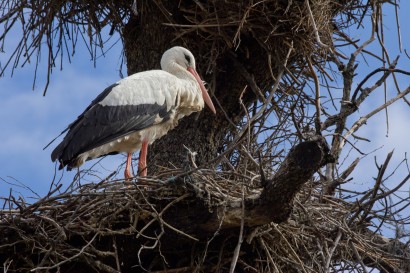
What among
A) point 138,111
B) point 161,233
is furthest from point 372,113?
point 161,233

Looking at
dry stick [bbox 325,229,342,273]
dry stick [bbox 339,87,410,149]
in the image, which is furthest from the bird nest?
dry stick [bbox 339,87,410,149]

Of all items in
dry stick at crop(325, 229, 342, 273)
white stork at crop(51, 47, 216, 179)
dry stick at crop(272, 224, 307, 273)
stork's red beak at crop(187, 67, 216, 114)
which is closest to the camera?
dry stick at crop(325, 229, 342, 273)

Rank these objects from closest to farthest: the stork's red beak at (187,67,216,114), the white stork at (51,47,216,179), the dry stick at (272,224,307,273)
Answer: the dry stick at (272,224,307,273)
the white stork at (51,47,216,179)
the stork's red beak at (187,67,216,114)

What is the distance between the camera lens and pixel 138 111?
17.8 ft

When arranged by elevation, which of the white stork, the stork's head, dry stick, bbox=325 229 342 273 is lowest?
dry stick, bbox=325 229 342 273

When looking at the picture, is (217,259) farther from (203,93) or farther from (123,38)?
(123,38)

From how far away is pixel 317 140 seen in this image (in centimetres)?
389

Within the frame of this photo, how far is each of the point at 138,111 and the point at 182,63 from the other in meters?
0.38

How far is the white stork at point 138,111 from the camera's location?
5.16m

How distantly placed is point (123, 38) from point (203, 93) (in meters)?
0.67

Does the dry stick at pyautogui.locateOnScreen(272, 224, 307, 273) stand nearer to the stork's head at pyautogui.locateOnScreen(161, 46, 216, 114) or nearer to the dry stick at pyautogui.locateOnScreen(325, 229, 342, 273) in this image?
the dry stick at pyautogui.locateOnScreen(325, 229, 342, 273)

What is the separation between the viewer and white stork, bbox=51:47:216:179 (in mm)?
5164

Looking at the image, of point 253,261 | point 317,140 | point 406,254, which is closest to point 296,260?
point 253,261

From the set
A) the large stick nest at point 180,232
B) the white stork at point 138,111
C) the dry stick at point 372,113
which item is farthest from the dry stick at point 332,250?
the white stork at point 138,111
